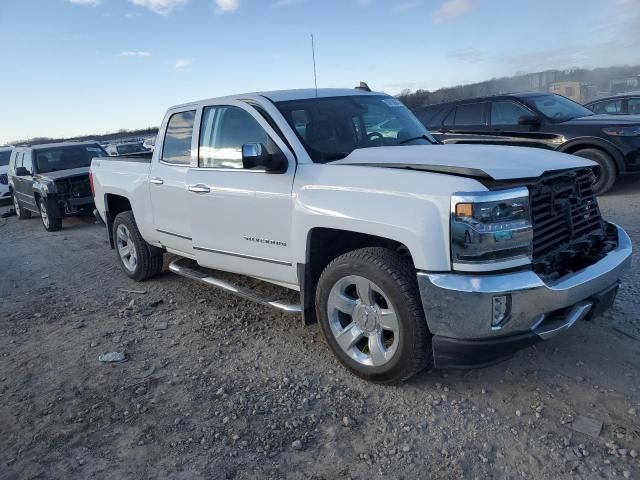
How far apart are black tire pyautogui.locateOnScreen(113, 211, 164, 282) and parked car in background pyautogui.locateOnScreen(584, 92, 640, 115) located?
1030 centimetres

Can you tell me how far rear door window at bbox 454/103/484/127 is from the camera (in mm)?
9266

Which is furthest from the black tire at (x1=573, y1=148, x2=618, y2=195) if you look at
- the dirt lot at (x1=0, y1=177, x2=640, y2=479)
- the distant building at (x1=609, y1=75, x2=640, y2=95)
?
the distant building at (x1=609, y1=75, x2=640, y2=95)

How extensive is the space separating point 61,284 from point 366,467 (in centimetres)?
508

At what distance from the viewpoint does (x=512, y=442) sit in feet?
8.87

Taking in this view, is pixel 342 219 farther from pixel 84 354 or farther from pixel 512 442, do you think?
pixel 84 354

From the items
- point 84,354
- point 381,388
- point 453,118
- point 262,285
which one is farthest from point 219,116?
point 453,118

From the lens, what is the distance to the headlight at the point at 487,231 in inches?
107

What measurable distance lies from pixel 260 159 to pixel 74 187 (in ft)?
27.8

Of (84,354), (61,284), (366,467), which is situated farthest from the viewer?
(61,284)

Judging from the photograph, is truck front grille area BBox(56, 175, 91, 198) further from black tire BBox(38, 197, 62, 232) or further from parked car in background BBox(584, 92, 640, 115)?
parked car in background BBox(584, 92, 640, 115)

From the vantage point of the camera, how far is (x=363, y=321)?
10.8ft

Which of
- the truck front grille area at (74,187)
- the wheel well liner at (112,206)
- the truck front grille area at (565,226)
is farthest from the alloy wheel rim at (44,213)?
the truck front grille area at (565,226)

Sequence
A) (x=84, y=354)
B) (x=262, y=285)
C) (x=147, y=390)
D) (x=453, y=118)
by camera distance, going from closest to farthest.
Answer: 1. (x=147, y=390)
2. (x=84, y=354)
3. (x=262, y=285)
4. (x=453, y=118)

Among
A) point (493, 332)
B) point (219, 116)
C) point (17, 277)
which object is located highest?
point (219, 116)
